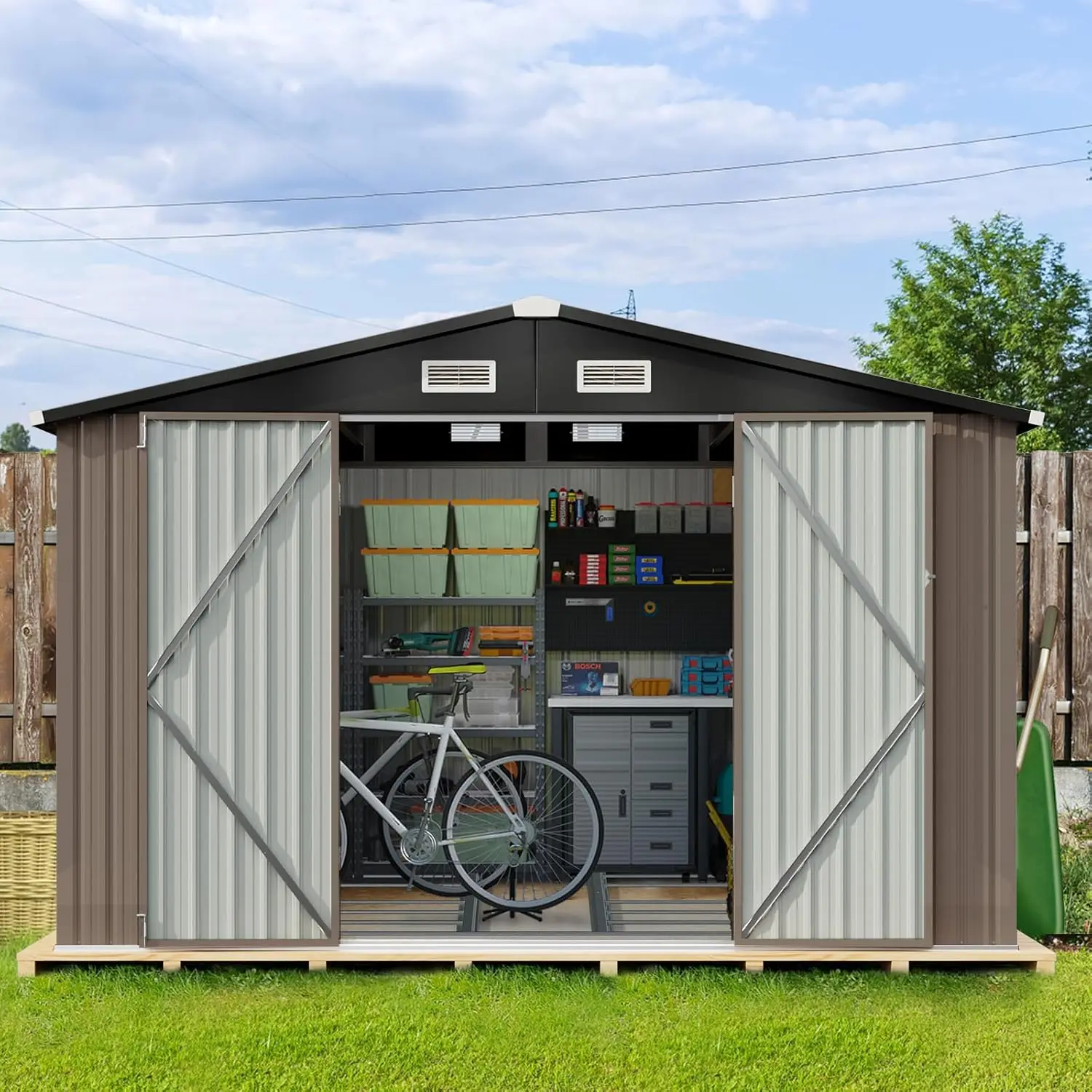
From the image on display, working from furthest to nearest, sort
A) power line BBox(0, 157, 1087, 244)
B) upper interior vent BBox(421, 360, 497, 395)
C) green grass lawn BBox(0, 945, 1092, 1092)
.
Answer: power line BBox(0, 157, 1087, 244) < upper interior vent BBox(421, 360, 497, 395) < green grass lawn BBox(0, 945, 1092, 1092)

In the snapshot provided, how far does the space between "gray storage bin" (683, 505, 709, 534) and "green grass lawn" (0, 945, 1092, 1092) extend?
2.64 metres

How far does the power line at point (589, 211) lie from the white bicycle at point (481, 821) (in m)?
22.5

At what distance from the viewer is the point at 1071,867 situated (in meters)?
6.16

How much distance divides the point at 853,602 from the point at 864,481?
51 cm

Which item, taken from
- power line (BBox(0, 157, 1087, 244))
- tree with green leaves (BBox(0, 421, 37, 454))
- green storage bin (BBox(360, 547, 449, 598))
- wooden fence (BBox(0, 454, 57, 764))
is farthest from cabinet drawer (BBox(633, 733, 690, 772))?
tree with green leaves (BBox(0, 421, 37, 454))

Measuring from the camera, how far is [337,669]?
5.11 meters

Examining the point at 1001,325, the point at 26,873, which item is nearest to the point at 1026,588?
the point at 26,873

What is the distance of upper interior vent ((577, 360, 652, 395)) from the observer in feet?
17.0

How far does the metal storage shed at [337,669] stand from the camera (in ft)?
16.7

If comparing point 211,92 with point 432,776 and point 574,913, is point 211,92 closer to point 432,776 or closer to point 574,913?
point 432,776

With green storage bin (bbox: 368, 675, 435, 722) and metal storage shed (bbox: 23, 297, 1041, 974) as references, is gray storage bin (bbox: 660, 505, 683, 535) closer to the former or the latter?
green storage bin (bbox: 368, 675, 435, 722)

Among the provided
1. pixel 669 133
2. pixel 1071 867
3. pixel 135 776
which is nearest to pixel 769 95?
pixel 669 133

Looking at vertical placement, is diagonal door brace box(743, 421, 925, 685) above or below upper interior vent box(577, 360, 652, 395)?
below

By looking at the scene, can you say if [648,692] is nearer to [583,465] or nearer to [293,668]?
[583,465]
